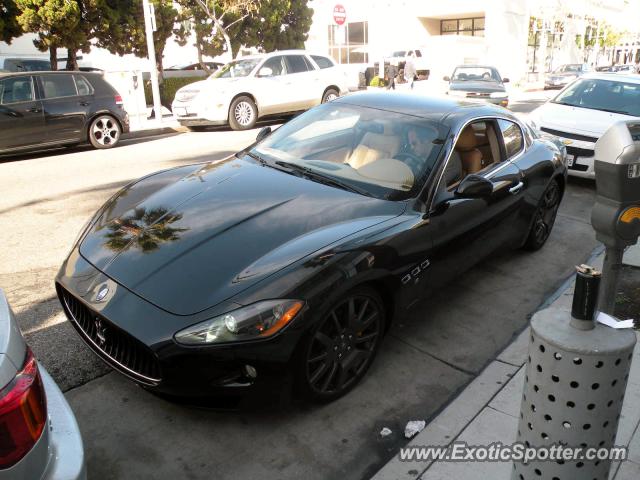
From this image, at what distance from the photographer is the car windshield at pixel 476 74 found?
1549 centimetres

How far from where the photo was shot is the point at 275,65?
13.9 meters

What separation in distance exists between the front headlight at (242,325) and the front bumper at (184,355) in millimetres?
26

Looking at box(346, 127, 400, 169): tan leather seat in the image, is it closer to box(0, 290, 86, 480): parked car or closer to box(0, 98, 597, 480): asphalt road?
box(0, 98, 597, 480): asphalt road

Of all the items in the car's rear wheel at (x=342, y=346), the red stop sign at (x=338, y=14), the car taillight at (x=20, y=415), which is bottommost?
the car's rear wheel at (x=342, y=346)

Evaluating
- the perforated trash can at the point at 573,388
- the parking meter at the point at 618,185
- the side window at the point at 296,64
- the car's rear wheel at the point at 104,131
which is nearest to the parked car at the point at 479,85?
the side window at the point at 296,64

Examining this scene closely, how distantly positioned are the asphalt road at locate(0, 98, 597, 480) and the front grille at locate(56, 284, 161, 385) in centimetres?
30

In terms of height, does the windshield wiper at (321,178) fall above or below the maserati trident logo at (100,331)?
above

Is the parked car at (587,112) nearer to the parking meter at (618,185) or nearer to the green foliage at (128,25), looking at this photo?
the parking meter at (618,185)

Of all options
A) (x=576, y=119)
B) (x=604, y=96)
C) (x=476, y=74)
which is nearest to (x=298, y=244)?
(x=576, y=119)

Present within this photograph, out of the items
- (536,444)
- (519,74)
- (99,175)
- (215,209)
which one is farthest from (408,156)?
(519,74)

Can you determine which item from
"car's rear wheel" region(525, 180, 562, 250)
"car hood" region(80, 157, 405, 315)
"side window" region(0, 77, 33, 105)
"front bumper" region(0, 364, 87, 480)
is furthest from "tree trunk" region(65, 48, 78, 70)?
"front bumper" region(0, 364, 87, 480)

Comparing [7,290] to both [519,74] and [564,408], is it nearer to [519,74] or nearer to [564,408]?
[564,408]

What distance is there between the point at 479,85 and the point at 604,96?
259 inches

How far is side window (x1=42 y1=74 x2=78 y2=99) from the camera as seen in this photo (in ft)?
32.7
